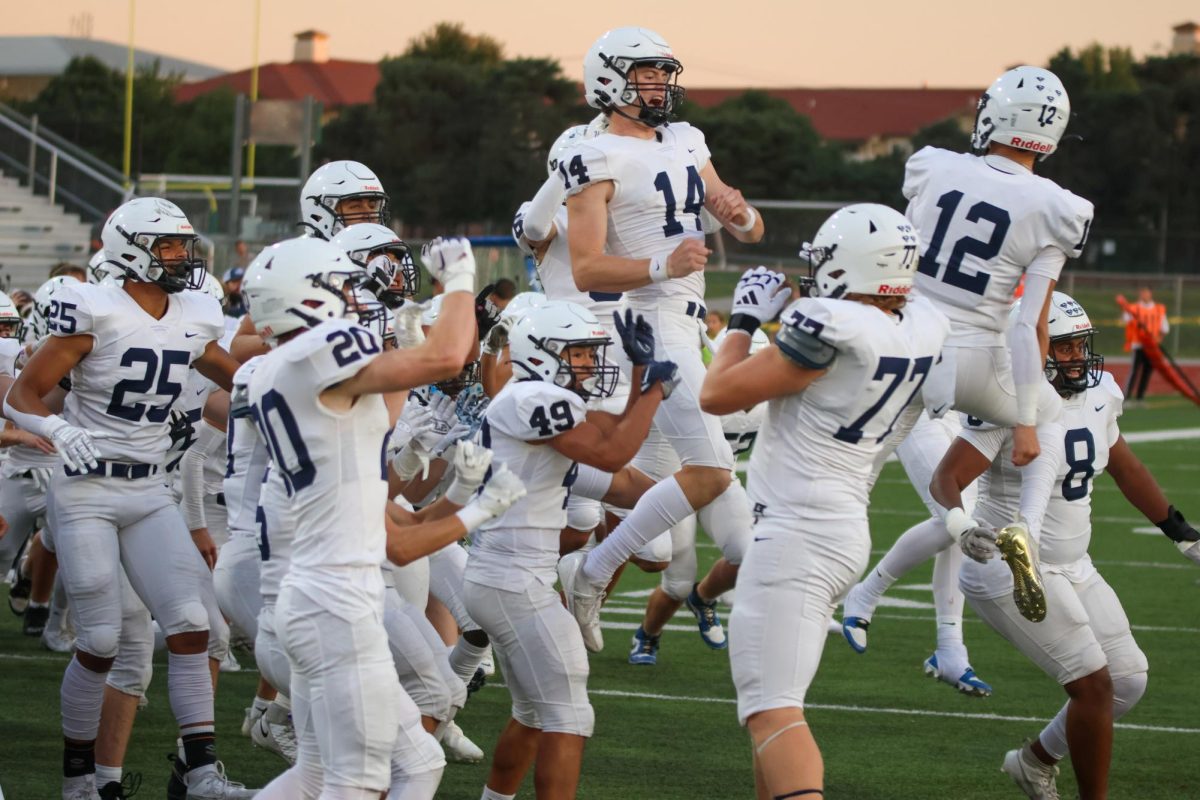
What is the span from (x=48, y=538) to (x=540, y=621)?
394cm

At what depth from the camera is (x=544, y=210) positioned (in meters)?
7.39

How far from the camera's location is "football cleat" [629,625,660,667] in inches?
358

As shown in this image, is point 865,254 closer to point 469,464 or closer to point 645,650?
point 469,464

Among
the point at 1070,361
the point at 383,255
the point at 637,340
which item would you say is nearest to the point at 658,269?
the point at 637,340

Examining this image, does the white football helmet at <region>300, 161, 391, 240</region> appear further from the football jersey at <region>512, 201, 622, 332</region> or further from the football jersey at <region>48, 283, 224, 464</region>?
the football jersey at <region>48, 283, 224, 464</region>

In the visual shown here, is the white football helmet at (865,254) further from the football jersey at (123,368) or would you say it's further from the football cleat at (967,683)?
the football cleat at (967,683)

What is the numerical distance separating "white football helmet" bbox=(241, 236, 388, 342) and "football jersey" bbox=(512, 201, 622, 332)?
8.04ft

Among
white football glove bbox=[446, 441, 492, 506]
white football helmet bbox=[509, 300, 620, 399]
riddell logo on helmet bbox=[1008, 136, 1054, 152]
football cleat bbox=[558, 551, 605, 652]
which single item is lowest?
football cleat bbox=[558, 551, 605, 652]

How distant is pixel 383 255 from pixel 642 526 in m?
1.55

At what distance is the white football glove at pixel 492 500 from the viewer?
497cm

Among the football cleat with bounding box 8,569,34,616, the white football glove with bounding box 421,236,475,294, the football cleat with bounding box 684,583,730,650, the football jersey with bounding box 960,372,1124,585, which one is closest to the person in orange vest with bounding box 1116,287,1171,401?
the football cleat with bounding box 684,583,730,650

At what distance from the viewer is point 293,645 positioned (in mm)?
4715

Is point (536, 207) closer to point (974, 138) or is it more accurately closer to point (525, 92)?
point (974, 138)

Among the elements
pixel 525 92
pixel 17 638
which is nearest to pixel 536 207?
pixel 17 638
